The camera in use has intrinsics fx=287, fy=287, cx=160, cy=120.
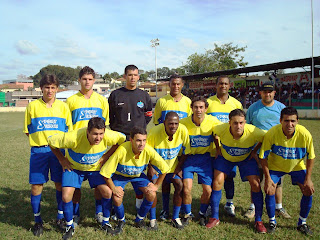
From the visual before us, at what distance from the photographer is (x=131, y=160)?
404 cm

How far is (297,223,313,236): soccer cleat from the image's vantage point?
3.90 m

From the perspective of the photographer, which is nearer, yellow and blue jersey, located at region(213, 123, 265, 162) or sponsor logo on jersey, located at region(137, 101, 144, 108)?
yellow and blue jersey, located at region(213, 123, 265, 162)

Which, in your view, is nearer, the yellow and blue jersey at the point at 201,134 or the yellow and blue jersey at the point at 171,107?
the yellow and blue jersey at the point at 201,134

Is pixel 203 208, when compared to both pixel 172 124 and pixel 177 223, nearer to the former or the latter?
pixel 177 223

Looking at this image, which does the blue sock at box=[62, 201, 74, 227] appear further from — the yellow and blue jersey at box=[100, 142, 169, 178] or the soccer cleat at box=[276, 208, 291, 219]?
the soccer cleat at box=[276, 208, 291, 219]

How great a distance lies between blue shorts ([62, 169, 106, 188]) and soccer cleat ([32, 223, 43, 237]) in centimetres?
72

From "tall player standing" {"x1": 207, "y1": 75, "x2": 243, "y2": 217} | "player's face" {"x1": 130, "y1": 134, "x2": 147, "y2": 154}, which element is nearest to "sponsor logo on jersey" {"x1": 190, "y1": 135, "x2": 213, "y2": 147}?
"tall player standing" {"x1": 207, "y1": 75, "x2": 243, "y2": 217}

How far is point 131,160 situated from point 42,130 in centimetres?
133

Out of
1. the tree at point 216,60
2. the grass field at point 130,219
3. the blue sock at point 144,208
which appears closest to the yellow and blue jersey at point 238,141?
the grass field at point 130,219

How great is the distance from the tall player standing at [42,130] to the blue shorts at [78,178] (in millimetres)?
304

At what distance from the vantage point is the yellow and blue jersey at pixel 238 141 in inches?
164

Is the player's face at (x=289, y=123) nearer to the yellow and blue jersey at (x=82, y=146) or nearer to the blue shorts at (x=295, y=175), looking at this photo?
the blue shorts at (x=295, y=175)

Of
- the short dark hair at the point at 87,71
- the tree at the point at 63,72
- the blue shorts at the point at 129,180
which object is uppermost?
the tree at the point at 63,72

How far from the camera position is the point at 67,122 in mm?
4234
